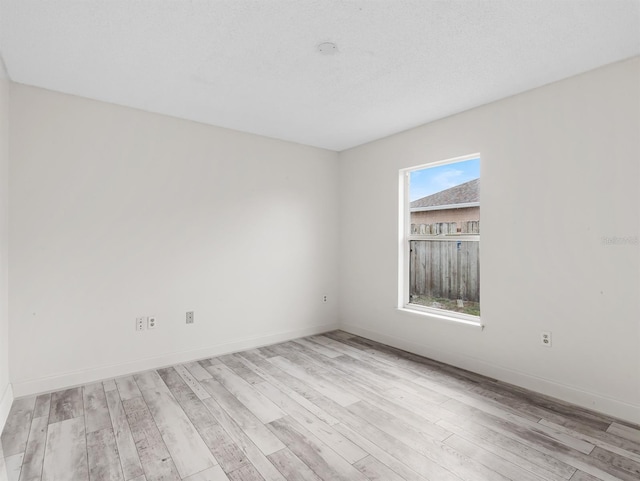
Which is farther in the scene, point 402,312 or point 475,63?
point 402,312

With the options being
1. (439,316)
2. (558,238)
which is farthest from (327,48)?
(439,316)

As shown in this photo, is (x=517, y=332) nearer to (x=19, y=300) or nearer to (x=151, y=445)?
(x=151, y=445)

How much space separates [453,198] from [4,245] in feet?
13.0

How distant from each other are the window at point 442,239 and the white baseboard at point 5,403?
11.7 feet

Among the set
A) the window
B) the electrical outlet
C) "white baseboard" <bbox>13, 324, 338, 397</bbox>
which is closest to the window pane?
the window

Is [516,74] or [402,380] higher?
[516,74]

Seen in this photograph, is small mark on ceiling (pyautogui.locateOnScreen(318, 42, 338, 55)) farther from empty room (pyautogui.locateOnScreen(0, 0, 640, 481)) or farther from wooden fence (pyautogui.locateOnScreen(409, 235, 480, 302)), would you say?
wooden fence (pyautogui.locateOnScreen(409, 235, 480, 302))

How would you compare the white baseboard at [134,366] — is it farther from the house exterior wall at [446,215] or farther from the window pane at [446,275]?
the house exterior wall at [446,215]

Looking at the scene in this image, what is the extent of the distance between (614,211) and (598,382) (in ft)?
4.09

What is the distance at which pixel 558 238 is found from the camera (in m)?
2.64

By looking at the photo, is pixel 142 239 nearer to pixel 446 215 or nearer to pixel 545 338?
pixel 446 215

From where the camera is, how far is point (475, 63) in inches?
92.5

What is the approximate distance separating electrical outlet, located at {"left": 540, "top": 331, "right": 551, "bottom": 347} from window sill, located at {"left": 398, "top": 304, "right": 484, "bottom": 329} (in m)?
0.49

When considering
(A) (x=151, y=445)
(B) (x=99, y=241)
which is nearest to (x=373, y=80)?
(B) (x=99, y=241)
